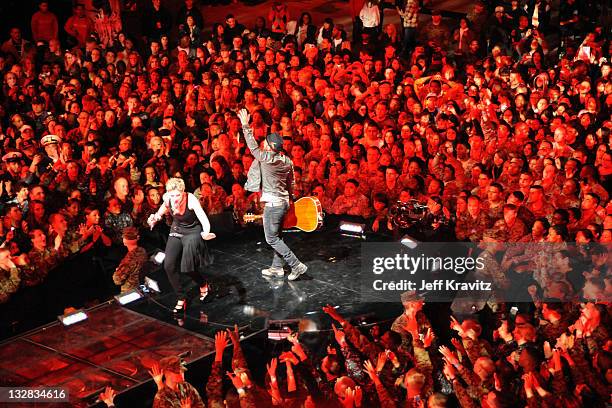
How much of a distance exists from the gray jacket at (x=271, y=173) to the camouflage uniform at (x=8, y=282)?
2.51 metres

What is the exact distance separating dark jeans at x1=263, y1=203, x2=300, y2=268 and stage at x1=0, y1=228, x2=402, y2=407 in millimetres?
305

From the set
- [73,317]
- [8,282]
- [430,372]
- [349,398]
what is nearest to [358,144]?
[73,317]

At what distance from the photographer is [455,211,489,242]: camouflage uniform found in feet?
31.9

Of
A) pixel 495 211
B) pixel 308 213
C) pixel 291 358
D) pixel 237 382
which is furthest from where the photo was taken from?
pixel 308 213

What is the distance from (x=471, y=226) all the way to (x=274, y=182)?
2.27 metres

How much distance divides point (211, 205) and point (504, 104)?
4.06 m

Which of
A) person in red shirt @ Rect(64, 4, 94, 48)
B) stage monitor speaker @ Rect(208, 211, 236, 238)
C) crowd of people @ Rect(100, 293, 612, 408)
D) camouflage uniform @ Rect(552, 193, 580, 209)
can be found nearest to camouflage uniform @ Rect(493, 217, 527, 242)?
camouflage uniform @ Rect(552, 193, 580, 209)

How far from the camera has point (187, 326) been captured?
8711 millimetres

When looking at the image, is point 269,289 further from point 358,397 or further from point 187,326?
point 358,397

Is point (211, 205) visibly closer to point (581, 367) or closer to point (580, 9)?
point (581, 367)

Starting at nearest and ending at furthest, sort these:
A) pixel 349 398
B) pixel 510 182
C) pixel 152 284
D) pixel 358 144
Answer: pixel 349 398, pixel 152 284, pixel 510 182, pixel 358 144

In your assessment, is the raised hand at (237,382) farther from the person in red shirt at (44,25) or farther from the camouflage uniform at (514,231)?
the person in red shirt at (44,25)

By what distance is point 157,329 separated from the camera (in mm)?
8656

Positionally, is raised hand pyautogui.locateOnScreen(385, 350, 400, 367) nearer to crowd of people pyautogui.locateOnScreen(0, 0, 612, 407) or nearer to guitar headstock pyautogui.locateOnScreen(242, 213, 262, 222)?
crowd of people pyautogui.locateOnScreen(0, 0, 612, 407)
